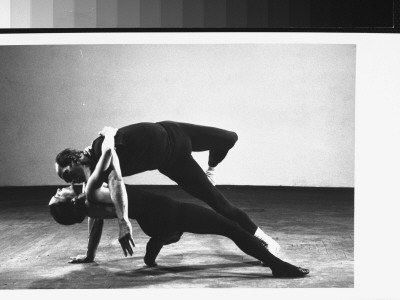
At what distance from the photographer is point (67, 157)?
3.99 meters

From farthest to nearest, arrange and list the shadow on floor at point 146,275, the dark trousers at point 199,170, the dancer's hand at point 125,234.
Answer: the dark trousers at point 199,170
the dancer's hand at point 125,234
the shadow on floor at point 146,275

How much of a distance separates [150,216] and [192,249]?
15.6 inches

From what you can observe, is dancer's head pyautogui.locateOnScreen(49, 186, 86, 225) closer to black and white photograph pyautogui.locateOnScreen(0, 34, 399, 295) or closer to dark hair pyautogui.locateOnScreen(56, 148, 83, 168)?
black and white photograph pyautogui.locateOnScreen(0, 34, 399, 295)

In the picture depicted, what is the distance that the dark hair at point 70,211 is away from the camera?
157 inches

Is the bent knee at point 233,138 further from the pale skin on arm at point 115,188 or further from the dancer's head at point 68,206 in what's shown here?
the dancer's head at point 68,206

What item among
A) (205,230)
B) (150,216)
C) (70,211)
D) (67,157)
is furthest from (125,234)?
(67,157)

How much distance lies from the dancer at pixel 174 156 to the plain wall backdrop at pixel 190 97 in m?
0.06

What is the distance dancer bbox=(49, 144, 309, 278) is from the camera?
3.92m

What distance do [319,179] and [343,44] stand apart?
3.26 ft

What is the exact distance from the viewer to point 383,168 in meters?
3.94

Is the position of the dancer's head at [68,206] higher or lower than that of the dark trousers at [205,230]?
higher

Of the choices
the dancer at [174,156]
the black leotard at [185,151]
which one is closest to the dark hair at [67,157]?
the dancer at [174,156]

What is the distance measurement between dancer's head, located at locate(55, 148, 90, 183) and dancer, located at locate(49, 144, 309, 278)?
0.28ft

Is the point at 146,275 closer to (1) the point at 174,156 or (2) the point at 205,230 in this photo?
(2) the point at 205,230
